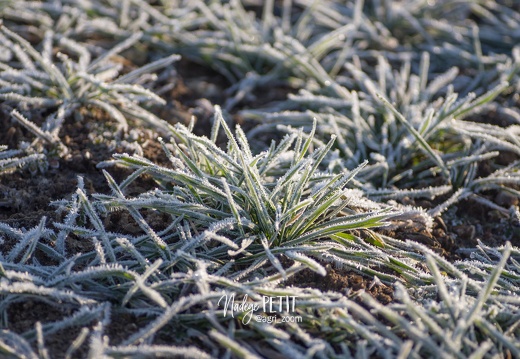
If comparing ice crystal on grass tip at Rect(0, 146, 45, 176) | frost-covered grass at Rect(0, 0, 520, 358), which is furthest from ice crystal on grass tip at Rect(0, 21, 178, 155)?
ice crystal on grass tip at Rect(0, 146, 45, 176)

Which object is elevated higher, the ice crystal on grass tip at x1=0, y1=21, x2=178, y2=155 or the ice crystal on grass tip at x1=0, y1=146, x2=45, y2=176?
the ice crystal on grass tip at x1=0, y1=21, x2=178, y2=155

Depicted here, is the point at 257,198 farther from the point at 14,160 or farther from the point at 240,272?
the point at 14,160

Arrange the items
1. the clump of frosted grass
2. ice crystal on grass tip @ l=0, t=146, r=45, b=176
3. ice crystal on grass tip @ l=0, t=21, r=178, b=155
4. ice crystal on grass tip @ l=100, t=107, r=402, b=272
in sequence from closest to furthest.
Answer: the clump of frosted grass, ice crystal on grass tip @ l=100, t=107, r=402, b=272, ice crystal on grass tip @ l=0, t=146, r=45, b=176, ice crystal on grass tip @ l=0, t=21, r=178, b=155

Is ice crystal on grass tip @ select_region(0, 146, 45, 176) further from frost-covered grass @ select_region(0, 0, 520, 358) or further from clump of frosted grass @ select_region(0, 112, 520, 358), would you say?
clump of frosted grass @ select_region(0, 112, 520, 358)

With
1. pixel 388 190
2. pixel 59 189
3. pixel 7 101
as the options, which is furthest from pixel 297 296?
pixel 7 101

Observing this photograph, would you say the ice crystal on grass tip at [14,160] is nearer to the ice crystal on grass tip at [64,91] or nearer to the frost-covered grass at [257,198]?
the frost-covered grass at [257,198]

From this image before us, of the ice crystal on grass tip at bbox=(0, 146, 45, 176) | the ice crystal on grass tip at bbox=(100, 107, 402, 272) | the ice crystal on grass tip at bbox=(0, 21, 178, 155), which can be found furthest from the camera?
the ice crystal on grass tip at bbox=(0, 21, 178, 155)

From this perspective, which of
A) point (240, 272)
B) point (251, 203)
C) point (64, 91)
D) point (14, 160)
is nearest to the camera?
point (240, 272)

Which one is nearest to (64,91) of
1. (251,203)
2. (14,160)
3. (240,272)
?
(14,160)

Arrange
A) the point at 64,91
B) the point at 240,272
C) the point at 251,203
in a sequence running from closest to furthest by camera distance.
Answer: the point at 240,272 → the point at 251,203 → the point at 64,91

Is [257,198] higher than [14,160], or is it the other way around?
[257,198]
